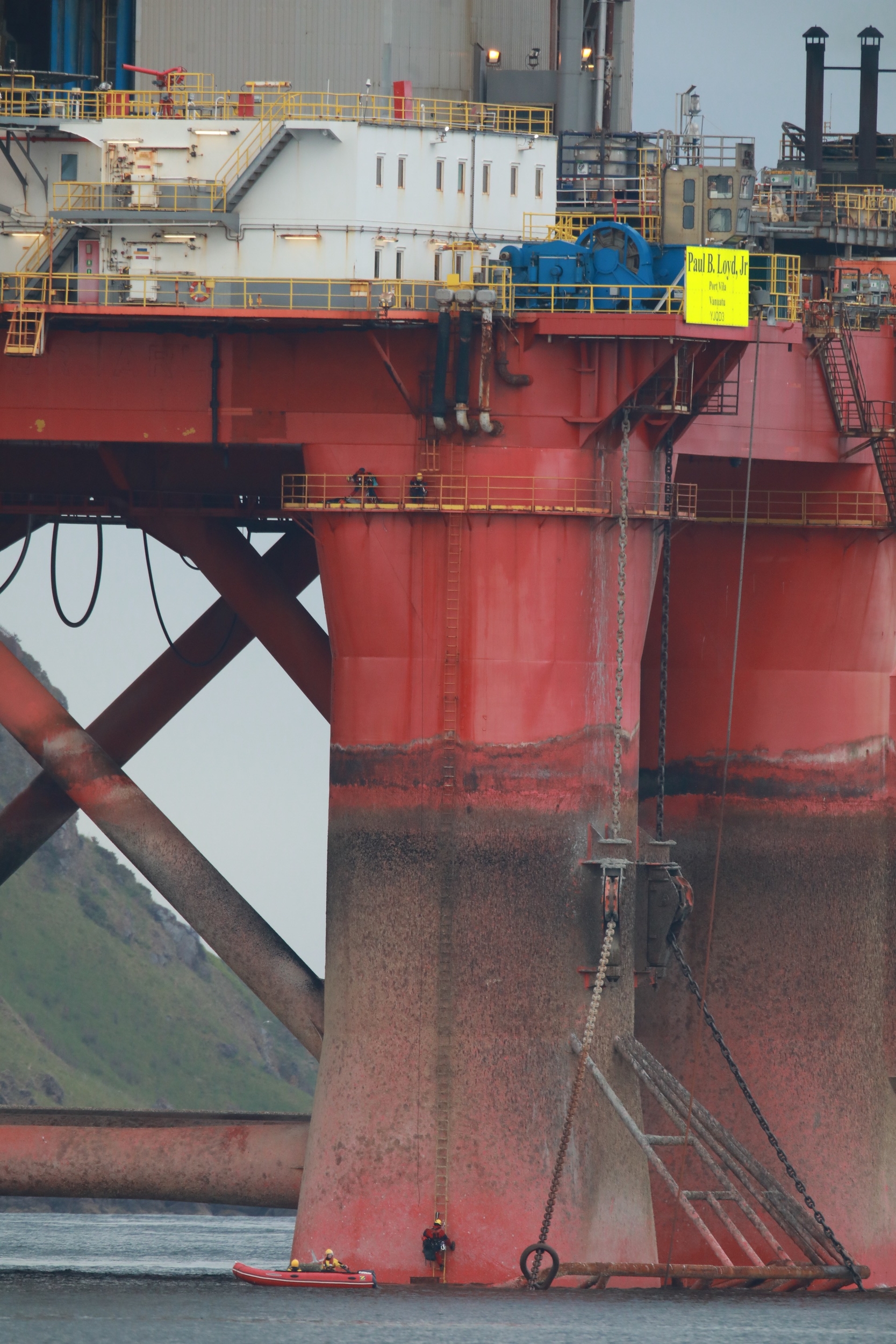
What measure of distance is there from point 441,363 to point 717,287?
5.21 m

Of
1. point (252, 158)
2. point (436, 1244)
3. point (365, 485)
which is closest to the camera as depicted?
point (436, 1244)

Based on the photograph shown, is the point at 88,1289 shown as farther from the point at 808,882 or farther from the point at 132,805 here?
the point at 808,882

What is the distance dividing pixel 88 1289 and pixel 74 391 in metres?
17.7

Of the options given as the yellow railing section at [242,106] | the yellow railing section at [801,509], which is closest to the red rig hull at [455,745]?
the yellow railing section at [242,106]

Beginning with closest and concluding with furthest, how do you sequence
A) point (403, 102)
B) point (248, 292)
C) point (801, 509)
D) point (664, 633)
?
point (248, 292)
point (403, 102)
point (664, 633)
point (801, 509)

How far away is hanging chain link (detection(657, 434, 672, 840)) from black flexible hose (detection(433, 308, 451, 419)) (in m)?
4.97

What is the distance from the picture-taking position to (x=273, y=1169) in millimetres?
62094

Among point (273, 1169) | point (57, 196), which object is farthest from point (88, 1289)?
point (57, 196)

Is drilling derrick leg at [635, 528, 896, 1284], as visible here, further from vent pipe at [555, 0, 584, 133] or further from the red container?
the red container

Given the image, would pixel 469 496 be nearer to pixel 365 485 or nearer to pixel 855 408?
pixel 365 485

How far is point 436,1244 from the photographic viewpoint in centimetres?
5850

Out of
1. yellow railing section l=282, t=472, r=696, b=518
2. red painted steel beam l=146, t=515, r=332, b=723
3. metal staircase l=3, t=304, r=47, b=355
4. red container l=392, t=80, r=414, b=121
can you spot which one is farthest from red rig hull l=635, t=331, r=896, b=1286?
metal staircase l=3, t=304, r=47, b=355

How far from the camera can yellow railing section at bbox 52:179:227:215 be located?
60594 mm

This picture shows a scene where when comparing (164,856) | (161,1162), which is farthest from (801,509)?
(161,1162)
